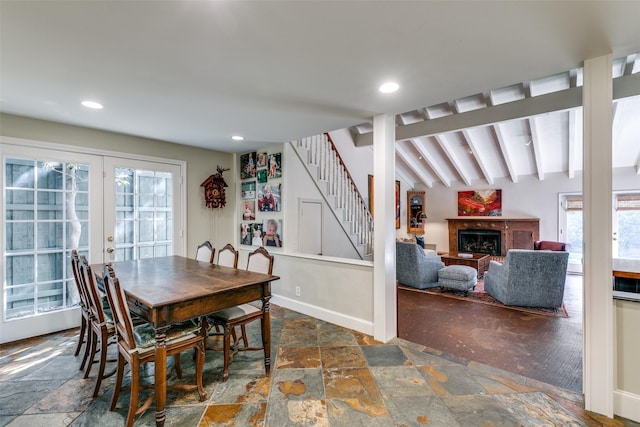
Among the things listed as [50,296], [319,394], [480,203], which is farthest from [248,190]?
[480,203]

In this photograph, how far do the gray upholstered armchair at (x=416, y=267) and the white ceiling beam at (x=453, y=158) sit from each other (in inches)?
107

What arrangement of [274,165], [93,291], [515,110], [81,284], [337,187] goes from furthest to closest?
1. [337,187]
2. [274,165]
3. [515,110]
4. [81,284]
5. [93,291]

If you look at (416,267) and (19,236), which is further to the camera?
(416,267)

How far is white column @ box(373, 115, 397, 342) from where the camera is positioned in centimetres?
297

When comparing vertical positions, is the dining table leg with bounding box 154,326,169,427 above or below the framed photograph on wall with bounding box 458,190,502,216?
below

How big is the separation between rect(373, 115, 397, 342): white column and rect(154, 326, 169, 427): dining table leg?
2037mm

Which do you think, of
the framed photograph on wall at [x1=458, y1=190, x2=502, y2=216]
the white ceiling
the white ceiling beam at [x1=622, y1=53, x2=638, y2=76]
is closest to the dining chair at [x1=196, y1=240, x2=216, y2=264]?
the white ceiling

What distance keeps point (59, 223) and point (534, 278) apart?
6.23 m

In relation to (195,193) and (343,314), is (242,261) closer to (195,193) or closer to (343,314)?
(195,193)

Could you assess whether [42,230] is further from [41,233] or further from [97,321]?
[97,321]

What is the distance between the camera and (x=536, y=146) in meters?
5.92

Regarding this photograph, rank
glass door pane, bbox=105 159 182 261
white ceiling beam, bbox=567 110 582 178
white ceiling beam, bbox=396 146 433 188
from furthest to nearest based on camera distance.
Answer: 1. white ceiling beam, bbox=396 146 433 188
2. white ceiling beam, bbox=567 110 582 178
3. glass door pane, bbox=105 159 182 261

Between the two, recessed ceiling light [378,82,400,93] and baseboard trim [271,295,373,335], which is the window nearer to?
baseboard trim [271,295,373,335]

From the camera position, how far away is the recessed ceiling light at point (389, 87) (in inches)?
89.8
